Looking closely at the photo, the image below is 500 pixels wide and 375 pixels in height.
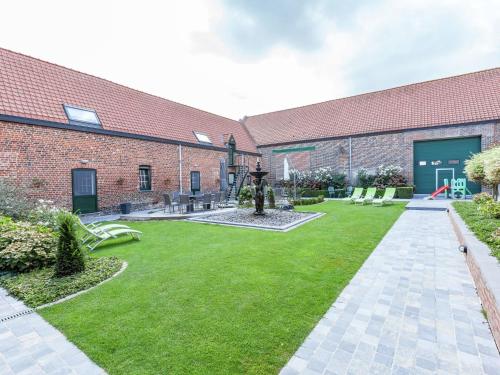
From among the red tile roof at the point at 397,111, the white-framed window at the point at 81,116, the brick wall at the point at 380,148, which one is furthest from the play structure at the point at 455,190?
the white-framed window at the point at 81,116

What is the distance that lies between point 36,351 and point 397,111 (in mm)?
22554

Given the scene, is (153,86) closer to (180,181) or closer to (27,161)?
(180,181)

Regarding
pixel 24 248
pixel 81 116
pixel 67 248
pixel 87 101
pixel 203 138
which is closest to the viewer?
pixel 67 248

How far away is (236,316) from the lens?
2.92 metres

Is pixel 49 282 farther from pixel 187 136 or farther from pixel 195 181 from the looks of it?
pixel 187 136

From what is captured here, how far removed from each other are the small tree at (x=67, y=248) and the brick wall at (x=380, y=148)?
18958 mm

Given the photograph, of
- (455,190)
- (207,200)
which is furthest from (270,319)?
(455,190)

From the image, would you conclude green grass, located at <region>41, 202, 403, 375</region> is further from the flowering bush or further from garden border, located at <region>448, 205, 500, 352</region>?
the flowering bush

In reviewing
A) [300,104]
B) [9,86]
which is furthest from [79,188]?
[300,104]

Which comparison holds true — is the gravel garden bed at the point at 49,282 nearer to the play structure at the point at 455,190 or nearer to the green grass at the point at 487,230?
the green grass at the point at 487,230

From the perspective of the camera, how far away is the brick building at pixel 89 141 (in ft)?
31.1

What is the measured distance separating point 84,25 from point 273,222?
8.39 meters

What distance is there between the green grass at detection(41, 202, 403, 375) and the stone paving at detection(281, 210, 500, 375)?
7.9 inches

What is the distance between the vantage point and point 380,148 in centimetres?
1870
